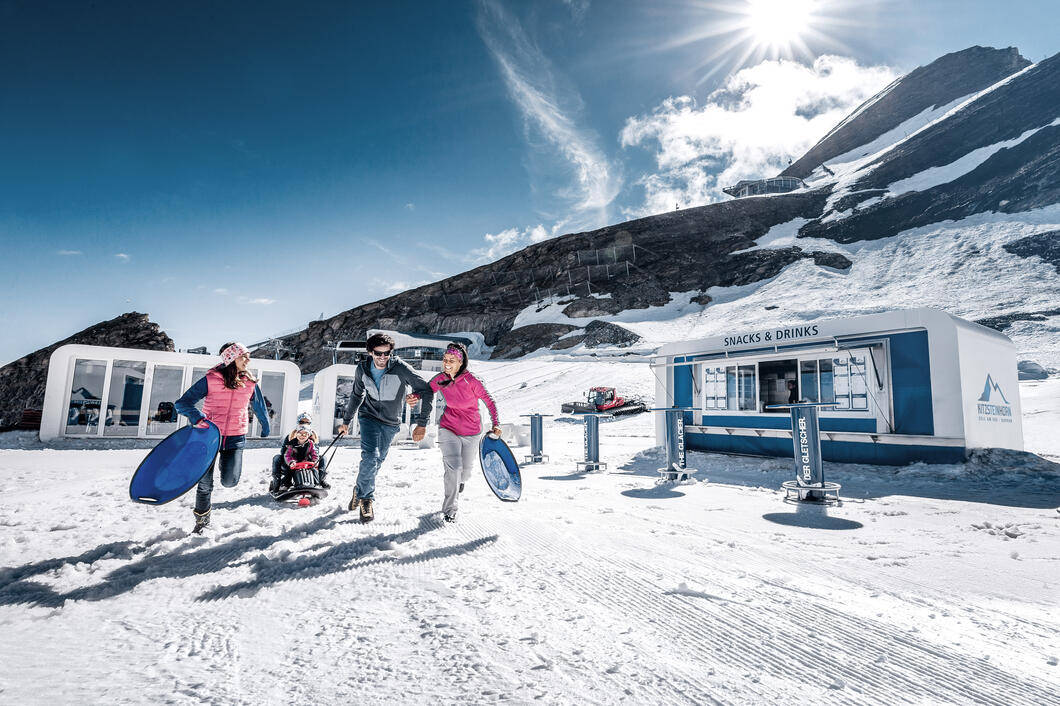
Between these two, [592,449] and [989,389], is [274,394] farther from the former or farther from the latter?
[989,389]

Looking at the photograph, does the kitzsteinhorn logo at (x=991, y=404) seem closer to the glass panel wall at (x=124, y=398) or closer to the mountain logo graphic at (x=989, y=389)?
the mountain logo graphic at (x=989, y=389)

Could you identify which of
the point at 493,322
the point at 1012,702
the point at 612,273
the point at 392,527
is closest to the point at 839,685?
the point at 1012,702

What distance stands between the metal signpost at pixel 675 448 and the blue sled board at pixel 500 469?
3.92 meters

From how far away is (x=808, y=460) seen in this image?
6820 mm

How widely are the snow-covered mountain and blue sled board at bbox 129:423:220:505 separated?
35304 millimetres

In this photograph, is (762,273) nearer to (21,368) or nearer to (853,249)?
(853,249)

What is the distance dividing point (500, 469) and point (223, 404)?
111 inches

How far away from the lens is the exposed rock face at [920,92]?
9856cm

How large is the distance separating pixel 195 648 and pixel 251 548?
6.09ft

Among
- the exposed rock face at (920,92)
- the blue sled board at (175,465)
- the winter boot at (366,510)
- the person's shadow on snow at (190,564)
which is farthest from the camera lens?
the exposed rock face at (920,92)

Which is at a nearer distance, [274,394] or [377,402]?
[377,402]

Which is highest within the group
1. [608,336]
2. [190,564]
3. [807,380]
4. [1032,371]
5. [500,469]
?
[608,336]

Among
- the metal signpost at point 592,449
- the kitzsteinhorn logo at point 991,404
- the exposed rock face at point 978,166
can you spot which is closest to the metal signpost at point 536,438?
the metal signpost at point 592,449

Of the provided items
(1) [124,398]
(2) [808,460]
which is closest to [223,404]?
(2) [808,460]
